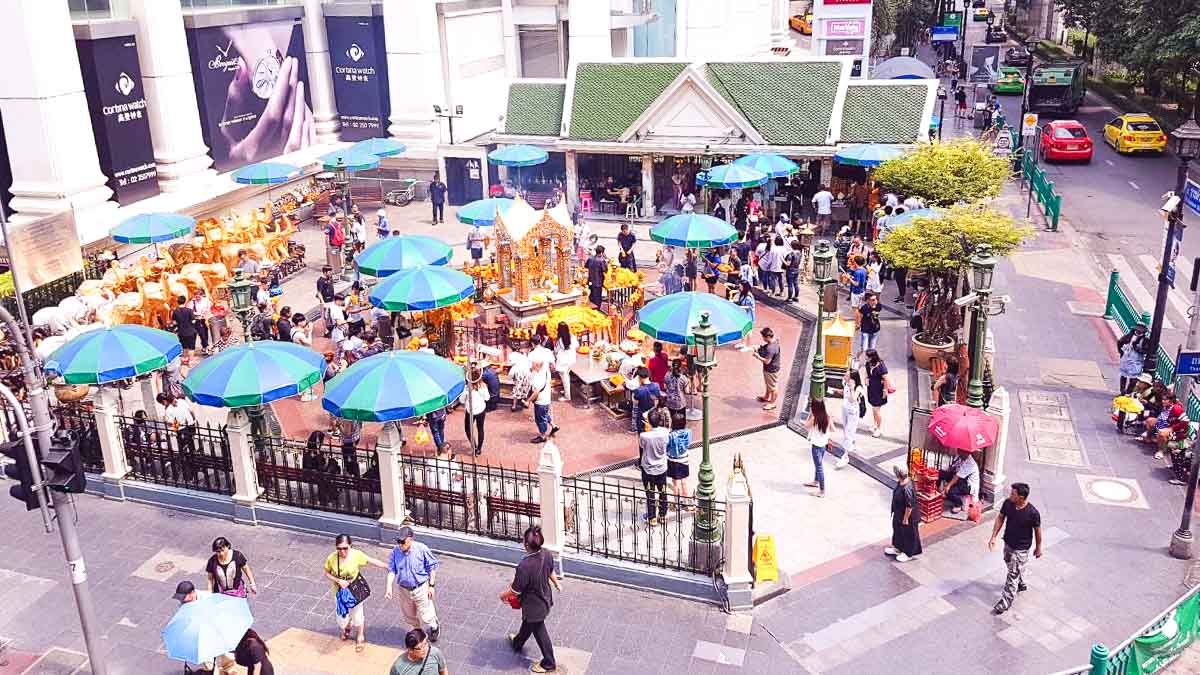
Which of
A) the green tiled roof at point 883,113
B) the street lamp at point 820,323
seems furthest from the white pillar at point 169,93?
the street lamp at point 820,323

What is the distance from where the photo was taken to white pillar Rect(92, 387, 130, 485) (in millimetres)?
15969

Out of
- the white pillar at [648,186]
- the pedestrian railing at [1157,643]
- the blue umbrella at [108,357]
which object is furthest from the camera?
the white pillar at [648,186]

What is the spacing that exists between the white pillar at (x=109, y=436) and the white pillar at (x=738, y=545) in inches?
383

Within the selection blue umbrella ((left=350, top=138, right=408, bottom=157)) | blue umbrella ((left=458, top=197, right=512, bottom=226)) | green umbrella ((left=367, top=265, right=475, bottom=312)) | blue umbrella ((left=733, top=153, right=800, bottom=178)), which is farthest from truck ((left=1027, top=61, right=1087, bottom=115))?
green umbrella ((left=367, top=265, right=475, bottom=312))

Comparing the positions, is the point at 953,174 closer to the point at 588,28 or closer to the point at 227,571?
the point at 588,28

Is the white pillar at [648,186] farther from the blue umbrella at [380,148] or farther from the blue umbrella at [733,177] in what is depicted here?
the blue umbrella at [380,148]

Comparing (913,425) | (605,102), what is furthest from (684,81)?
(913,425)

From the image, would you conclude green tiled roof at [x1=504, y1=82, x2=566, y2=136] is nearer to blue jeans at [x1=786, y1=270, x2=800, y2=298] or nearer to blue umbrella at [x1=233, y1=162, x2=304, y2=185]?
blue umbrella at [x1=233, y1=162, x2=304, y2=185]

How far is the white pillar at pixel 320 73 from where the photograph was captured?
3778 cm

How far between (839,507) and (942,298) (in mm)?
7333

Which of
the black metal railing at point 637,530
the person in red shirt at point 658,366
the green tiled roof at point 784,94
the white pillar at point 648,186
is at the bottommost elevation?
the black metal railing at point 637,530

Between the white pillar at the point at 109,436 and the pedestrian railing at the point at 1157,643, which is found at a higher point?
the white pillar at the point at 109,436

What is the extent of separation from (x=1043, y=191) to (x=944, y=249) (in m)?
15.3

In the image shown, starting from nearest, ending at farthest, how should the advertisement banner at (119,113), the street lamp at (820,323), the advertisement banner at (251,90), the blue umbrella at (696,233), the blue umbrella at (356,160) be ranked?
the street lamp at (820,323) → the blue umbrella at (696,233) → the advertisement banner at (119,113) → the blue umbrella at (356,160) → the advertisement banner at (251,90)
